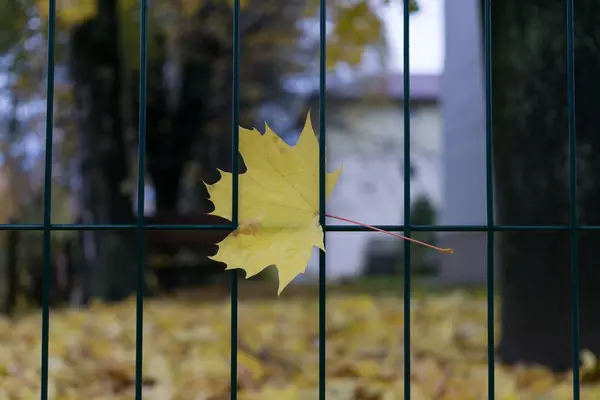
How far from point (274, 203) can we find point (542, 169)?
4.53 feet

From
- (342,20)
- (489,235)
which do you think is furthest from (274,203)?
(342,20)

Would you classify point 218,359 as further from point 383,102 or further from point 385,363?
point 383,102

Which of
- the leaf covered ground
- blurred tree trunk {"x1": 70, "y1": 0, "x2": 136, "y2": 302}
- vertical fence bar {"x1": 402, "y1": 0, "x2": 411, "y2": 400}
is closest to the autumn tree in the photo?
blurred tree trunk {"x1": 70, "y1": 0, "x2": 136, "y2": 302}

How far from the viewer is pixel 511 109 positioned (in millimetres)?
2162

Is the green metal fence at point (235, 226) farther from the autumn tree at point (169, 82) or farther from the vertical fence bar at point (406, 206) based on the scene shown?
the autumn tree at point (169, 82)

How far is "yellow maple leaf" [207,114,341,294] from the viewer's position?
1.06m

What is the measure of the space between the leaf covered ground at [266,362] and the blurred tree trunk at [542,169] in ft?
0.62

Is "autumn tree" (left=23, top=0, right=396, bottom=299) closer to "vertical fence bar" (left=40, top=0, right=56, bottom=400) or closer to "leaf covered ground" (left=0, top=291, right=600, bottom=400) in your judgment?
"leaf covered ground" (left=0, top=291, right=600, bottom=400)

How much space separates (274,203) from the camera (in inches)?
43.0

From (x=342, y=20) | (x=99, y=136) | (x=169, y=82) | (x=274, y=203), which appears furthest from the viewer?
(x=169, y=82)

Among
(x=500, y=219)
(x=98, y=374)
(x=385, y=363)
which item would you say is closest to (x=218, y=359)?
(x=98, y=374)

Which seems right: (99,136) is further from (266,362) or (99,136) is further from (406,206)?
(406,206)

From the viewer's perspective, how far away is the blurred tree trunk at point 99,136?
4570 millimetres

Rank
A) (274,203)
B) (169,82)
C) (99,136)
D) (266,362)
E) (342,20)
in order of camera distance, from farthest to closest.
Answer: (169,82), (99,136), (342,20), (266,362), (274,203)
